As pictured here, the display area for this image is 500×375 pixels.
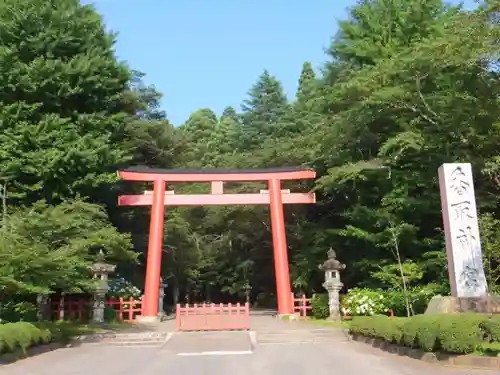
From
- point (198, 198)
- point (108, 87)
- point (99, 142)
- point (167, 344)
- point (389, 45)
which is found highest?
point (389, 45)

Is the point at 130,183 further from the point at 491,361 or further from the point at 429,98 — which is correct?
the point at 491,361

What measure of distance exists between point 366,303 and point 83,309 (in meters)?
12.0

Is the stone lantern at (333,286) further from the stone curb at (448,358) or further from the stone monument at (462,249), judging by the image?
the stone curb at (448,358)

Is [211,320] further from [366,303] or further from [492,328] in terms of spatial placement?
[492,328]

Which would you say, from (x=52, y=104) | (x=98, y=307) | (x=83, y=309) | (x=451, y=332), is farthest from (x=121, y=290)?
(x=451, y=332)

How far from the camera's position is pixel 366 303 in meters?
19.5

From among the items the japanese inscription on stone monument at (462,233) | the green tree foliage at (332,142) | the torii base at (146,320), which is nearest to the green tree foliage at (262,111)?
the green tree foliage at (332,142)

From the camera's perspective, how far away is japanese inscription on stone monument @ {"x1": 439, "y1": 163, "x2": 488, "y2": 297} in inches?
476

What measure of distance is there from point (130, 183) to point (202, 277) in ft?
51.8

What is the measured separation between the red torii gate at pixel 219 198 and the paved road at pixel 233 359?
21.5ft

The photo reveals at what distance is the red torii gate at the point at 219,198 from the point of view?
2173 centimetres

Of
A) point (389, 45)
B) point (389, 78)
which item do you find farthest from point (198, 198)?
point (389, 45)

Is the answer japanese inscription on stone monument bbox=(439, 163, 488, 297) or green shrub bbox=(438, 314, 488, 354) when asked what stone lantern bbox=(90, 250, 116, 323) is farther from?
green shrub bbox=(438, 314, 488, 354)

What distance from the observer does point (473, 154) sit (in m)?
18.2
